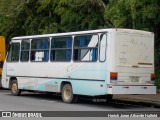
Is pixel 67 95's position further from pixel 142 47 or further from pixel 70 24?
pixel 70 24

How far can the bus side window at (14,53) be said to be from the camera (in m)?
21.1

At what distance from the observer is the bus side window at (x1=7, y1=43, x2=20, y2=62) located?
21.1 metres

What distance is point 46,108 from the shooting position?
1573 centimetres

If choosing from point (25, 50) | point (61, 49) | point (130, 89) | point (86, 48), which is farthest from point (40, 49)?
point (130, 89)

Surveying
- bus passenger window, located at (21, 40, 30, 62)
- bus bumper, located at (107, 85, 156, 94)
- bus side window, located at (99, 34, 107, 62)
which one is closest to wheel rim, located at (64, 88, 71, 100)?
bus side window, located at (99, 34, 107, 62)

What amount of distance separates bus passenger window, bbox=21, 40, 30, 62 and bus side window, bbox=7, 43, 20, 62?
1.45ft

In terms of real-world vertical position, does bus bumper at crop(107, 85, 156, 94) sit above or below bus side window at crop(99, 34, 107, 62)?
below

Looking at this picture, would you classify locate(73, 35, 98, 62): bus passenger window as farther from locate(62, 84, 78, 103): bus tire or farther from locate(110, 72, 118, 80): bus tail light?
locate(62, 84, 78, 103): bus tire

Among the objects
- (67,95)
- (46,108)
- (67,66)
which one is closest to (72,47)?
(67,66)

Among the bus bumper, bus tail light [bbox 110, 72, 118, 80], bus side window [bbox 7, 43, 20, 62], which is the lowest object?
the bus bumper

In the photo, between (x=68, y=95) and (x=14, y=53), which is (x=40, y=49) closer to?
(x=14, y=53)

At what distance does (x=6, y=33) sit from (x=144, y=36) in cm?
1608

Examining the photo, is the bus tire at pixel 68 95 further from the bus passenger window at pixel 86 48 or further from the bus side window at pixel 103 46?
the bus side window at pixel 103 46

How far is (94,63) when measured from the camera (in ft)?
54.0
